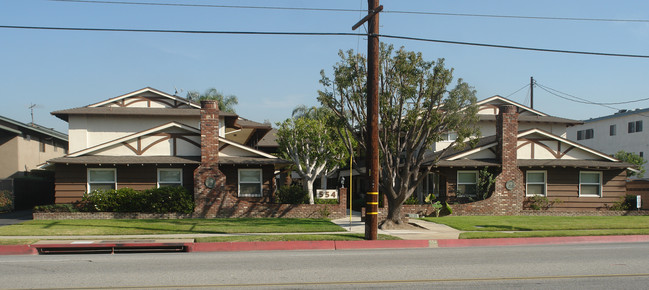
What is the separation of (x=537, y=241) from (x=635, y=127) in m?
38.9

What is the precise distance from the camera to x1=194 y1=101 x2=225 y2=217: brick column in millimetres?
23645

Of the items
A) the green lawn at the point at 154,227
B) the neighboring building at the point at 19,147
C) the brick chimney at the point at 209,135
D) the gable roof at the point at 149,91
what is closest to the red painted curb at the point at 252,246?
the green lawn at the point at 154,227

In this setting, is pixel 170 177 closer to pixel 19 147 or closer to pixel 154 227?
pixel 154 227

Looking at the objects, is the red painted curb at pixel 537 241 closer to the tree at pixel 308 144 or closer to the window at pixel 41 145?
the tree at pixel 308 144

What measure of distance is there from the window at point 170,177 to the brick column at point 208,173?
65.5 inches

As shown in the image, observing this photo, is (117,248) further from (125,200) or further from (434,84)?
(434,84)

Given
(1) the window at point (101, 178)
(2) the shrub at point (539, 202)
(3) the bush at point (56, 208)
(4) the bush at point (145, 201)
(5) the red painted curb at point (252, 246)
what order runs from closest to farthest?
(5) the red painted curb at point (252, 246) < (3) the bush at point (56, 208) < (4) the bush at point (145, 201) < (1) the window at point (101, 178) < (2) the shrub at point (539, 202)

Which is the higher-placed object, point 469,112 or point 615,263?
point 469,112

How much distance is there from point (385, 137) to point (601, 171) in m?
14.6

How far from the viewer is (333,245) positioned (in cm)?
1530

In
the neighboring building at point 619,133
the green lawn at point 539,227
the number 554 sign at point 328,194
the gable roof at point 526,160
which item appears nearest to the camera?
the green lawn at point 539,227

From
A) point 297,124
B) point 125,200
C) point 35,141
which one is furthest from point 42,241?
point 35,141

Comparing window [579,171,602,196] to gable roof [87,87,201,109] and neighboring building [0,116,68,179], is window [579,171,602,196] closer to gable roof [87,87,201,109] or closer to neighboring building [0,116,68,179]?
gable roof [87,87,201,109]

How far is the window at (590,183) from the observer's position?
2723 cm
